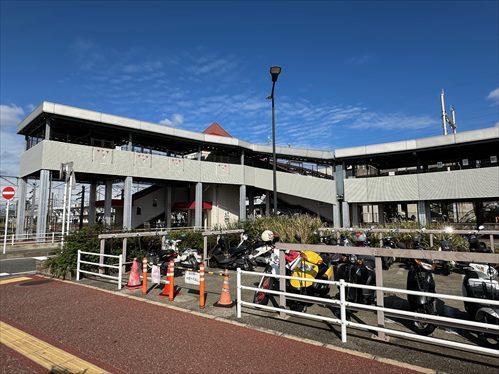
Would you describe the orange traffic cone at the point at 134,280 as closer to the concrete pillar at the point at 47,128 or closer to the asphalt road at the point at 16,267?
the asphalt road at the point at 16,267

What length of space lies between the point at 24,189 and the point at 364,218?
98.8 feet

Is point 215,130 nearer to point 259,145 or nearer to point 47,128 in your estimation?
point 259,145

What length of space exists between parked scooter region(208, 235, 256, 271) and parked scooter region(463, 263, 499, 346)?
6.10 meters

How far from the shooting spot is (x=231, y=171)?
2689 cm

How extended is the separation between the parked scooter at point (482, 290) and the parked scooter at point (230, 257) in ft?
20.0

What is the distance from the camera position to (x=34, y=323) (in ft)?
18.2

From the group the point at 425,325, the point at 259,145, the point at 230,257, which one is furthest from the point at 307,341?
the point at 259,145

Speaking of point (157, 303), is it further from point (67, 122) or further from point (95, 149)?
point (67, 122)

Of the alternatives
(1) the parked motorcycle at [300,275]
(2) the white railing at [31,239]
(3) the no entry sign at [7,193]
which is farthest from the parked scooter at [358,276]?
(2) the white railing at [31,239]

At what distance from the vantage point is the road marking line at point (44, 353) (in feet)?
12.7

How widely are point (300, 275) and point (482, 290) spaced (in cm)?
286

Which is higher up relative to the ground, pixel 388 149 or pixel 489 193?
pixel 388 149

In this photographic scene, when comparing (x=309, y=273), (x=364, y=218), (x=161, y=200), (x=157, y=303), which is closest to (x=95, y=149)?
(x=161, y=200)

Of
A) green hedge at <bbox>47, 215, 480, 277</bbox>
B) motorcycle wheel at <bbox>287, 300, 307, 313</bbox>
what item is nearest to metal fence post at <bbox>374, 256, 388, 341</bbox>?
motorcycle wheel at <bbox>287, 300, 307, 313</bbox>
